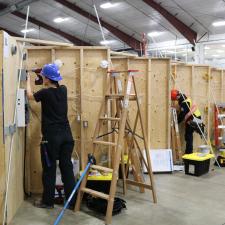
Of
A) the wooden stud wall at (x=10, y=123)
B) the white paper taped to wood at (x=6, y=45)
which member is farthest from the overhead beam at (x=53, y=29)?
the white paper taped to wood at (x=6, y=45)

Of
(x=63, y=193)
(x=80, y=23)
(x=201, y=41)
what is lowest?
(x=63, y=193)

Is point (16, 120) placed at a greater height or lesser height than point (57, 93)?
lesser

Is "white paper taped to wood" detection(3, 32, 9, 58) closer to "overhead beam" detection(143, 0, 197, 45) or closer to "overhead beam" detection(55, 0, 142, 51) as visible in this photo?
"overhead beam" detection(143, 0, 197, 45)

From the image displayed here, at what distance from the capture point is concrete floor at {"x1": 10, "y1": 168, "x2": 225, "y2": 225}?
3.73m

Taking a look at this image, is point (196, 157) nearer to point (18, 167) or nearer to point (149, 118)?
point (149, 118)

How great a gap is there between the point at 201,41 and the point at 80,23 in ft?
15.1

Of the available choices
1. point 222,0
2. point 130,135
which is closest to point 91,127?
point 130,135

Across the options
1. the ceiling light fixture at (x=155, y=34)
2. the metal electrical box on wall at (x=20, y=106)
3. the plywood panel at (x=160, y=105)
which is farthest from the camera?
the ceiling light fixture at (x=155, y=34)

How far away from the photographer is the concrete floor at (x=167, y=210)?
12.2 feet

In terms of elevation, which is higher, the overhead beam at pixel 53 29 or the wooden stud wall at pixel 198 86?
the overhead beam at pixel 53 29

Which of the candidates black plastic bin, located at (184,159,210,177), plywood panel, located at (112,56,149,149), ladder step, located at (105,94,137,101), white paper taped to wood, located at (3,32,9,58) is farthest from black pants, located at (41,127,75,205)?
black plastic bin, located at (184,159,210,177)

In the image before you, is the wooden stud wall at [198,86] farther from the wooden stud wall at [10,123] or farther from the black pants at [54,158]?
the wooden stud wall at [10,123]

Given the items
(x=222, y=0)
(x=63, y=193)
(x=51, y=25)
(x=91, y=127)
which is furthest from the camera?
(x=51, y=25)

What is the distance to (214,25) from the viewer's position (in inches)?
424
